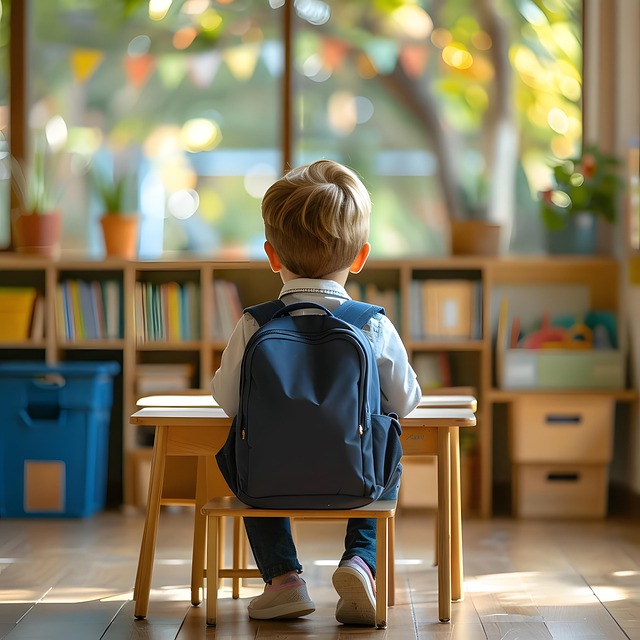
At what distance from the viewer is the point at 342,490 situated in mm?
2141

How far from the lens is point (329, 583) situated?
2807 millimetres

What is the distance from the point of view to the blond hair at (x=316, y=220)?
88.5 inches

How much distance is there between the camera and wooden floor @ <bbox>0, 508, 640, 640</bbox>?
231 cm

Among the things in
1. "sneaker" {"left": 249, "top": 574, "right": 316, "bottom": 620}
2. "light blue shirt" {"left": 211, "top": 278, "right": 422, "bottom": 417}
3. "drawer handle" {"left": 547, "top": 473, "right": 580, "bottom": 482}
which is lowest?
"drawer handle" {"left": 547, "top": 473, "right": 580, "bottom": 482}

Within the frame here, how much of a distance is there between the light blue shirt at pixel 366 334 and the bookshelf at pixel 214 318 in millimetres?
1747

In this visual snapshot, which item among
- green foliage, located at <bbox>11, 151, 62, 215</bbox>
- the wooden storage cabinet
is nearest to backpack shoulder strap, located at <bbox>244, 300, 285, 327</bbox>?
the wooden storage cabinet

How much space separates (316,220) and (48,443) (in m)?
2.05

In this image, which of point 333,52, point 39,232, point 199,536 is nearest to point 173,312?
point 39,232

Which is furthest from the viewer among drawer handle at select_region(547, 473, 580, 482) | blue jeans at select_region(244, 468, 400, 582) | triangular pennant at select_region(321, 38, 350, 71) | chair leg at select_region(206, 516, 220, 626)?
triangular pennant at select_region(321, 38, 350, 71)

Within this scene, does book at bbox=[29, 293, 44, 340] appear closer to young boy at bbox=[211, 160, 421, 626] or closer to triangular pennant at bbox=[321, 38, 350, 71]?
triangular pennant at bbox=[321, 38, 350, 71]

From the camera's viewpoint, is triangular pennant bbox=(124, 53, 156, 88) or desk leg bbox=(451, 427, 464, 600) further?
triangular pennant bbox=(124, 53, 156, 88)

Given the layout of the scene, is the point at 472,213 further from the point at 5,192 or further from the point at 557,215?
the point at 5,192

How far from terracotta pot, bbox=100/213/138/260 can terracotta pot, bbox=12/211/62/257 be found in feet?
0.65

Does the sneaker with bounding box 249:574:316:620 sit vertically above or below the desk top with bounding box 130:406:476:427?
below
